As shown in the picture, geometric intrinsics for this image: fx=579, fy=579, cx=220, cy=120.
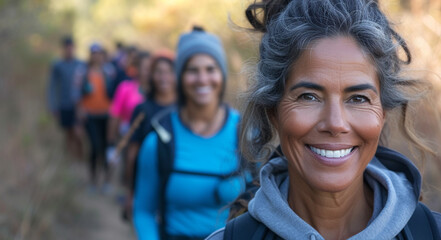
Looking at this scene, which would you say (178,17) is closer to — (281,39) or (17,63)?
(17,63)

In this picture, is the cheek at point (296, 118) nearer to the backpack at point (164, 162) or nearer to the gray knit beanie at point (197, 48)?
the backpack at point (164, 162)

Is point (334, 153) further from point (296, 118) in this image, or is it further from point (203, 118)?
point (203, 118)

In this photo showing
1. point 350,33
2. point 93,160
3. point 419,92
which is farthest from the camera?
point 93,160

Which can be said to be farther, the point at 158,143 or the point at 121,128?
the point at 121,128

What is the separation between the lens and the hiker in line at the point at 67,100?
1016 centimetres

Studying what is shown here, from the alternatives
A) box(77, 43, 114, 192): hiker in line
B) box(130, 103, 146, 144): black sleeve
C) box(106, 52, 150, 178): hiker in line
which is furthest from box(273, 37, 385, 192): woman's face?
box(77, 43, 114, 192): hiker in line

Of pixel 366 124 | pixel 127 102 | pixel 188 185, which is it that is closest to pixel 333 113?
pixel 366 124

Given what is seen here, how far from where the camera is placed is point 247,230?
197cm

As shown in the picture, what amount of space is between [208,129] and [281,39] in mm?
1778

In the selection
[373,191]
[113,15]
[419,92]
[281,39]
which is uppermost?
[281,39]

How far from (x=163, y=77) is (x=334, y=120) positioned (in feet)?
14.8

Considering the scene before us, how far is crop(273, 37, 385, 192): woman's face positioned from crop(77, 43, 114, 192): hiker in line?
303 inches

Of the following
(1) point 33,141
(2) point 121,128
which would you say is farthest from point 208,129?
(1) point 33,141

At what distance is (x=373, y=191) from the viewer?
211cm
